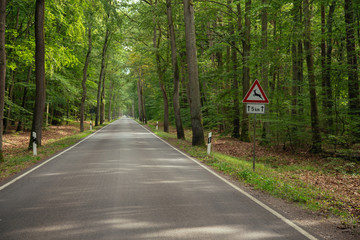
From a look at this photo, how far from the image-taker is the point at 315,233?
4133 millimetres

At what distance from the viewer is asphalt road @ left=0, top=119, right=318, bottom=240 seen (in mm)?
3990

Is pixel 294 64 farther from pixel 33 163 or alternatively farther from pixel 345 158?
pixel 33 163

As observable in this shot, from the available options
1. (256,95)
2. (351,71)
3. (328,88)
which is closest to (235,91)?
(328,88)

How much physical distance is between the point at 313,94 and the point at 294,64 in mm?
2556

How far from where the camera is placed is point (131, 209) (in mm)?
4965

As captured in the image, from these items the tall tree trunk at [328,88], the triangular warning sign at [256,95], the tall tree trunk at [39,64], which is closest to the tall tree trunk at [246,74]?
the tall tree trunk at [328,88]

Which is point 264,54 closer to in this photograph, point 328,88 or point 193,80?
point 328,88

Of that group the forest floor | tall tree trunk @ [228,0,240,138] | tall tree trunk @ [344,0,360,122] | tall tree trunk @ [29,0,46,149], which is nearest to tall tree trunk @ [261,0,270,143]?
the forest floor

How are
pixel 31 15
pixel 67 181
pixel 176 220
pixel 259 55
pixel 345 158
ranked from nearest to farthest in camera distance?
1. pixel 176 220
2. pixel 67 181
3. pixel 345 158
4. pixel 259 55
5. pixel 31 15

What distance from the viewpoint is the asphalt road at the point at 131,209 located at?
13.1ft

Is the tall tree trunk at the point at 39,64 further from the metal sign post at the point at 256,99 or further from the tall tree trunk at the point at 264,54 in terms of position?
the tall tree trunk at the point at 264,54

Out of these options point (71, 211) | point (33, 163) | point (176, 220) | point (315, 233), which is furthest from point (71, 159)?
point (315, 233)

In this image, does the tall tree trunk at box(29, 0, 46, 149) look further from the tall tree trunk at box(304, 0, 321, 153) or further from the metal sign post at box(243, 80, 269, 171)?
the tall tree trunk at box(304, 0, 321, 153)

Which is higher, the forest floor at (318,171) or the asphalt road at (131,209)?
the asphalt road at (131,209)
